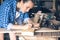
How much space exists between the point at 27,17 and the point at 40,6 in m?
0.14

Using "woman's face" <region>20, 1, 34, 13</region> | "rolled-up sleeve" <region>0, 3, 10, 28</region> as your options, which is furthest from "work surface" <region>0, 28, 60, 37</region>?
"woman's face" <region>20, 1, 34, 13</region>

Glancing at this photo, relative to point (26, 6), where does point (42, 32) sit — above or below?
below

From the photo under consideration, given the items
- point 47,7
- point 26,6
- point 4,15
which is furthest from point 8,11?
point 47,7

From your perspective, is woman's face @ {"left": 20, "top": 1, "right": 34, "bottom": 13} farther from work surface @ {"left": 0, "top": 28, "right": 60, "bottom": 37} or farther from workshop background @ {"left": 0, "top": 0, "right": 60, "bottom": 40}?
work surface @ {"left": 0, "top": 28, "right": 60, "bottom": 37}

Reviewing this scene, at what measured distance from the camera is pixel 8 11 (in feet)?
7.09

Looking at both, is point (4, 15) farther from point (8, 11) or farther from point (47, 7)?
point (47, 7)

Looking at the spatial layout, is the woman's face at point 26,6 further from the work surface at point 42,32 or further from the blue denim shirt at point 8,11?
the work surface at point 42,32

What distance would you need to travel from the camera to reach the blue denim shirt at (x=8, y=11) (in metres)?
2.16

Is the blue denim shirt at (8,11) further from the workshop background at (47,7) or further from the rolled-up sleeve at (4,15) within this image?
the workshop background at (47,7)

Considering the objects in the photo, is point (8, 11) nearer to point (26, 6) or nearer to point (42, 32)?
point (26, 6)

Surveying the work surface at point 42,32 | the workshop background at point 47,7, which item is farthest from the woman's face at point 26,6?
the work surface at point 42,32

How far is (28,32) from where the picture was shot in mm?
2160

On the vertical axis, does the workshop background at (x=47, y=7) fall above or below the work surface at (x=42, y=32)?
above

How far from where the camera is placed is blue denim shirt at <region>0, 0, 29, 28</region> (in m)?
2.16
